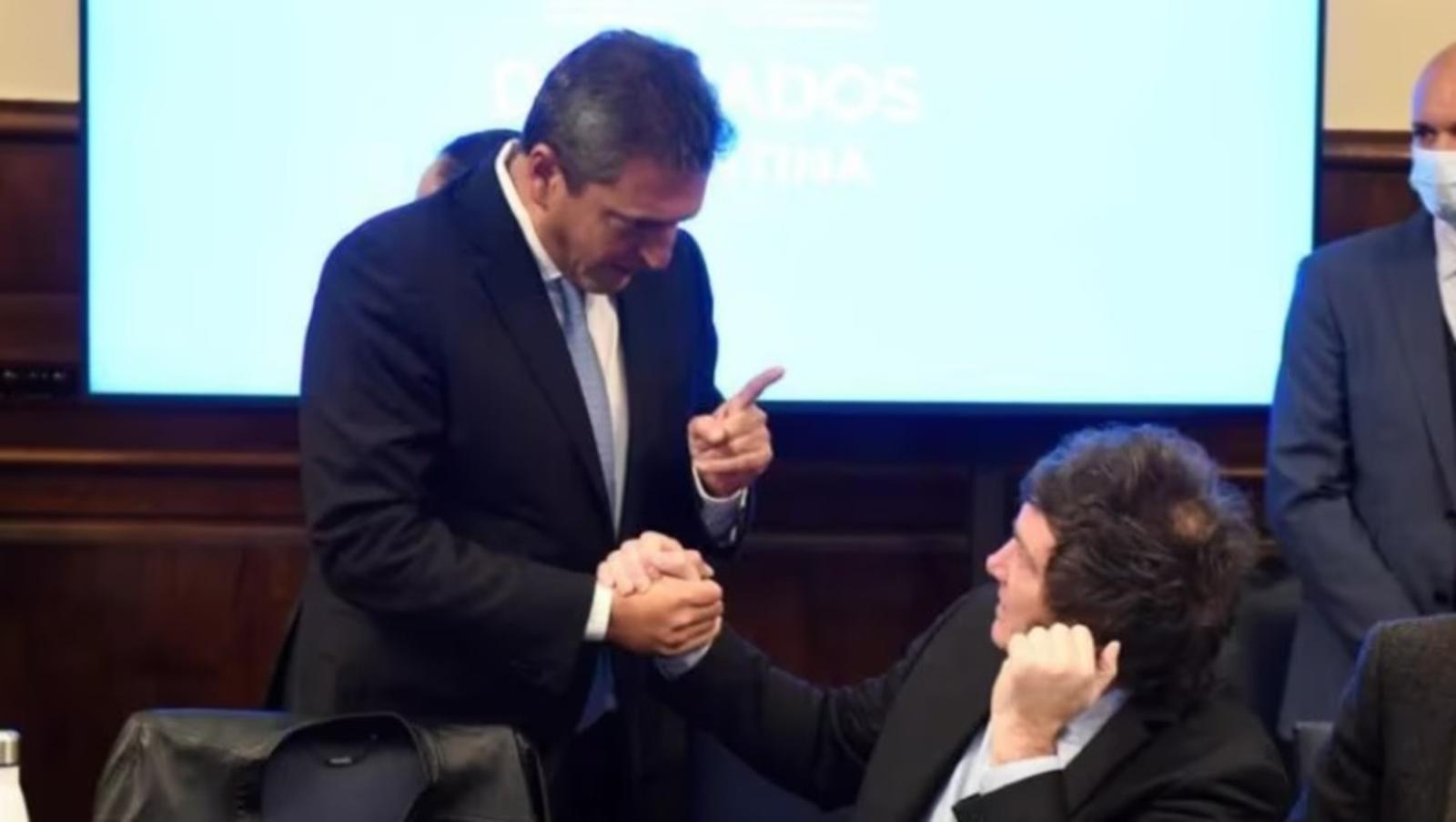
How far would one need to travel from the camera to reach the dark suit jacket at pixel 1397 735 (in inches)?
74.7

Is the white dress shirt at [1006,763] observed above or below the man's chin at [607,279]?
below

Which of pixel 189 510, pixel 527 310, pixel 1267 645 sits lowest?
pixel 1267 645

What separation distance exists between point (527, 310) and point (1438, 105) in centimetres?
147

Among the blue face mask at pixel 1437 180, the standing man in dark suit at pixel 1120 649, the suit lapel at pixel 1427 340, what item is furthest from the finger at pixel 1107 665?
the blue face mask at pixel 1437 180

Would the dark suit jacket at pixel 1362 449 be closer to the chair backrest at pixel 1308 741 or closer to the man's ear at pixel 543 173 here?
the chair backrest at pixel 1308 741

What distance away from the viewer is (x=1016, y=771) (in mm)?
2057

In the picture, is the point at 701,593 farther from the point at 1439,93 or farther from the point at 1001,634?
the point at 1439,93

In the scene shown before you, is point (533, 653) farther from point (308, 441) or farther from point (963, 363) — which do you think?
point (963, 363)

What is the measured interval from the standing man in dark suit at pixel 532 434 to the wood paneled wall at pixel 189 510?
129 centimetres

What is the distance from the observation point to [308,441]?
2338 mm

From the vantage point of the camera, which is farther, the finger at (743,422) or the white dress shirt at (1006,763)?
the finger at (743,422)

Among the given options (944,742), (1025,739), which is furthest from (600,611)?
(1025,739)

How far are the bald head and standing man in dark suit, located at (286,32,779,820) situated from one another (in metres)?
1.24

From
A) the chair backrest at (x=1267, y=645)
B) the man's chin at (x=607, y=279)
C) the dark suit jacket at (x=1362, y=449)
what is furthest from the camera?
the chair backrest at (x=1267, y=645)
